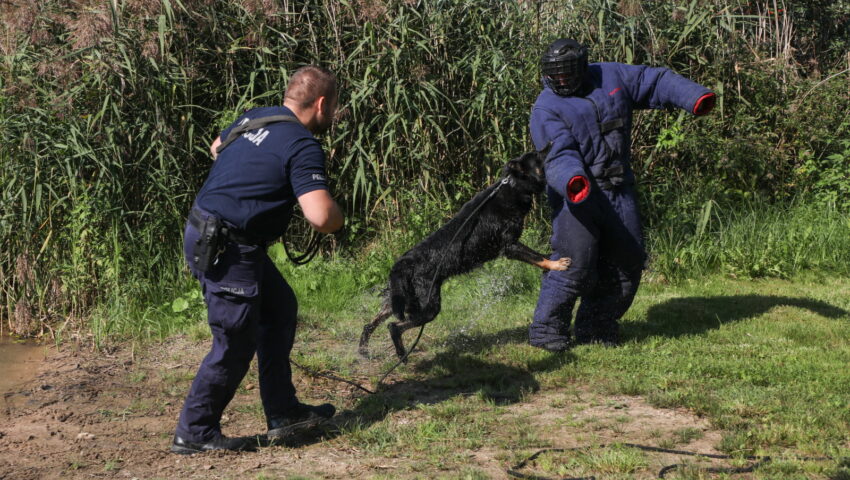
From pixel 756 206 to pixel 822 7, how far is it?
3.08m

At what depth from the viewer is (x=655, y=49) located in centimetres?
743

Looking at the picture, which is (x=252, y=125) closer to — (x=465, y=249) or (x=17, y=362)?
(x=465, y=249)

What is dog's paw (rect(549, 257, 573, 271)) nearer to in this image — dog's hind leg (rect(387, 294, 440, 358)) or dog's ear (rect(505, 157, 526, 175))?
dog's ear (rect(505, 157, 526, 175))

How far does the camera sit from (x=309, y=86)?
3.82m

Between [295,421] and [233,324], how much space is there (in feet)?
2.34

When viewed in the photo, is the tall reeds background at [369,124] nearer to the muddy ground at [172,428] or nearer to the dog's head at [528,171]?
the muddy ground at [172,428]

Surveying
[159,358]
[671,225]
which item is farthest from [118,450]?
[671,225]

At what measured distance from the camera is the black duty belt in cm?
374

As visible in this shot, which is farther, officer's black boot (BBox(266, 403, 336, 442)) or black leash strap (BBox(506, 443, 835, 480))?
officer's black boot (BBox(266, 403, 336, 442))

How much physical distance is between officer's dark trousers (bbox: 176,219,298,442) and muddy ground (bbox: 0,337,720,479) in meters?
0.23

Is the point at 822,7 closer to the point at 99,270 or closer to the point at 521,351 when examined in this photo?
the point at 521,351

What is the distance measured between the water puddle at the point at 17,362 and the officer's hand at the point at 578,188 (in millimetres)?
3751

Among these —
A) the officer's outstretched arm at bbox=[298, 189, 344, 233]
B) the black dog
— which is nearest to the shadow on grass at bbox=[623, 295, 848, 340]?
the black dog

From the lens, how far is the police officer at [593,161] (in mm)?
5113
